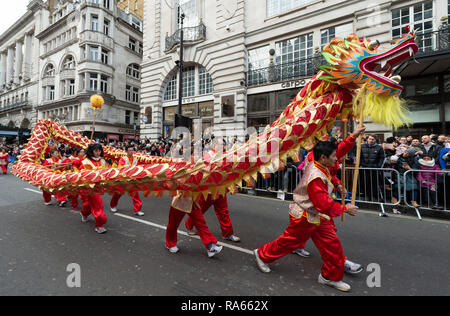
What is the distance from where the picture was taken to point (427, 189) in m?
5.00

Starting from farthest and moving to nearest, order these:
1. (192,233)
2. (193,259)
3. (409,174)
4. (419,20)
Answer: (419,20)
(409,174)
(192,233)
(193,259)

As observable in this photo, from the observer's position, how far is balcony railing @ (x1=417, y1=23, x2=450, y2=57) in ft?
27.8

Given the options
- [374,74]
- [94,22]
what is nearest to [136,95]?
[94,22]

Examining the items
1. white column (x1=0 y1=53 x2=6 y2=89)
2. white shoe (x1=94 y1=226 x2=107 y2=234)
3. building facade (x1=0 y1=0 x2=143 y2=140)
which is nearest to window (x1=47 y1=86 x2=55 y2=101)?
building facade (x1=0 y1=0 x2=143 y2=140)

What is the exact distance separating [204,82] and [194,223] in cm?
1433

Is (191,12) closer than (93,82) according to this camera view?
Yes

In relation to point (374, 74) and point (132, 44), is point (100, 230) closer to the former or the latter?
point (374, 74)

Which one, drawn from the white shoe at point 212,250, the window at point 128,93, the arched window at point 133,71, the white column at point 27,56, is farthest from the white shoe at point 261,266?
the white column at point 27,56

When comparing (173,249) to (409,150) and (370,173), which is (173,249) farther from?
(409,150)

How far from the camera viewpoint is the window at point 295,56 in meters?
12.0

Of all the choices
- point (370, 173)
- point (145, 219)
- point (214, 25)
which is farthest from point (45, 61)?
point (370, 173)

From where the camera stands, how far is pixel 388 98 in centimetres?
233

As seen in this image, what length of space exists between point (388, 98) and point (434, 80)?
10.8 m

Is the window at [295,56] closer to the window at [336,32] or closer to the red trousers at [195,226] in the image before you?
the window at [336,32]
